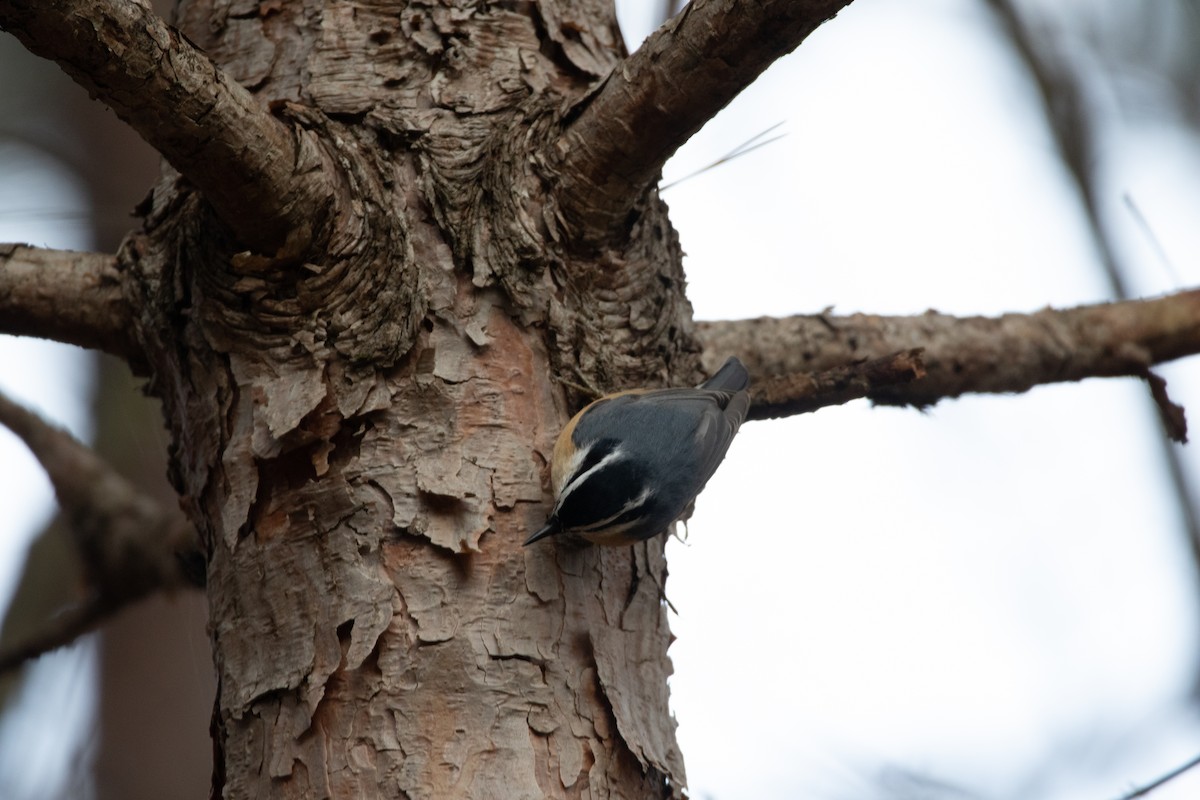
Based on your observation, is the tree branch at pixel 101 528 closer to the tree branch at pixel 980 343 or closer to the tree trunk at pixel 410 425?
the tree trunk at pixel 410 425

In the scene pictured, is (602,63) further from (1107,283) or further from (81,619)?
(1107,283)

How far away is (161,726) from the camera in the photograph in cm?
338

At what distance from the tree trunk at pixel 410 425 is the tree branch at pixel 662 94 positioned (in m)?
0.06

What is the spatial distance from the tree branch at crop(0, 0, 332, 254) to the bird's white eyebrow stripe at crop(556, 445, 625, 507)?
579 mm

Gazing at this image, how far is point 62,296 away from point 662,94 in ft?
3.88

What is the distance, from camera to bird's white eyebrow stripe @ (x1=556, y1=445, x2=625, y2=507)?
1841 millimetres

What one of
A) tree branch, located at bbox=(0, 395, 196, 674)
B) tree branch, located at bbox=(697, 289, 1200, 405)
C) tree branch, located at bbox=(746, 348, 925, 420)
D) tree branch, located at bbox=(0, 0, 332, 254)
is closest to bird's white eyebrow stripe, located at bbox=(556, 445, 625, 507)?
tree branch, located at bbox=(746, 348, 925, 420)

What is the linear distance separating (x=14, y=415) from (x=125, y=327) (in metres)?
0.83

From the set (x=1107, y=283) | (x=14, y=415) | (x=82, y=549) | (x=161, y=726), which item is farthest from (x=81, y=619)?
(x=1107, y=283)

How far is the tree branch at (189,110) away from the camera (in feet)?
4.61

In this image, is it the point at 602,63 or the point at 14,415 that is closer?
the point at 602,63

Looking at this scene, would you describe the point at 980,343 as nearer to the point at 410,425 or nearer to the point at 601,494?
the point at 601,494

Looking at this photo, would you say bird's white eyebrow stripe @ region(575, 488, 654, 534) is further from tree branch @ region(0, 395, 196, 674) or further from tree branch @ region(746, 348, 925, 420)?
tree branch @ region(0, 395, 196, 674)

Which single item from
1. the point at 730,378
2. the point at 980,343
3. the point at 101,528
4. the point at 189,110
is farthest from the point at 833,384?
the point at 101,528
